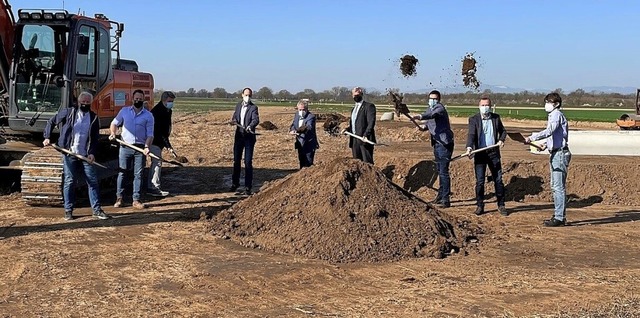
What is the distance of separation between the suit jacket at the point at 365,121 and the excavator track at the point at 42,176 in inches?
186

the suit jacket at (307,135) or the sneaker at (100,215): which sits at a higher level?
the suit jacket at (307,135)

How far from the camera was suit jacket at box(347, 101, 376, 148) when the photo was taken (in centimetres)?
1126

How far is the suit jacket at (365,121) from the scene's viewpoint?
11.3 meters

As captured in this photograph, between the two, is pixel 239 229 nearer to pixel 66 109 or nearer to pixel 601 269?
pixel 66 109

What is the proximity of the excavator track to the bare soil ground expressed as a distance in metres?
0.30

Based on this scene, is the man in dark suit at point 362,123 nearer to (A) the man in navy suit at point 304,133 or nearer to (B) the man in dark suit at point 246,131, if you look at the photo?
(A) the man in navy suit at point 304,133

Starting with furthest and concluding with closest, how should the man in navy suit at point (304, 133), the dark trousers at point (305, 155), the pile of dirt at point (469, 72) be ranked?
the pile of dirt at point (469, 72), the dark trousers at point (305, 155), the man in navy suit at point (304, 133)

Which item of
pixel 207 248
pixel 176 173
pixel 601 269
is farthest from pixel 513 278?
pixel 176 173

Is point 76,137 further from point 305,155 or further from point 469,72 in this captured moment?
point 469,72

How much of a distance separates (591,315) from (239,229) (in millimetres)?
4535

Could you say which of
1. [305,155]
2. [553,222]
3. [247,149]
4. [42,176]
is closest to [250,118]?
[247,149]

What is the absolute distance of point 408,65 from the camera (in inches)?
790

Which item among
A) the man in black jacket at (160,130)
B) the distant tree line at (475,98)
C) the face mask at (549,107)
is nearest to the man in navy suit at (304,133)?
the man in black jacket at (160,130)

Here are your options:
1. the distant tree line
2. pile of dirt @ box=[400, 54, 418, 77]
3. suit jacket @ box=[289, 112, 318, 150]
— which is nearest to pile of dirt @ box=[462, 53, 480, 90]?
pile of dirt @ box=[400, 54, 418, 77]
